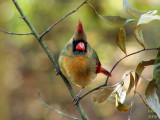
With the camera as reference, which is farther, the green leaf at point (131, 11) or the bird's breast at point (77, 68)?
the bird's breast at point (77, 68)

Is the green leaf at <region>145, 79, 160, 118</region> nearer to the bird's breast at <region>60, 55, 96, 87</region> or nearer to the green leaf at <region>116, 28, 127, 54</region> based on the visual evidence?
the green leaf at <region>116, 28, 127, 54</region>

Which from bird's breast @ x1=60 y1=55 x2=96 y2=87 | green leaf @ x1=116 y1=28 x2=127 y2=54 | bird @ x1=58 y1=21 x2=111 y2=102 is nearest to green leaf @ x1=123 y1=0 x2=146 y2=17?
green leaf @ x1=116 y1=28 x2=127 y2=54

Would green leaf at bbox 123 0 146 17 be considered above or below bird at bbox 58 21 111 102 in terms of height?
above

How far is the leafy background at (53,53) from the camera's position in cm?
501

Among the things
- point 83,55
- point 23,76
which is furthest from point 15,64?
point 83,55

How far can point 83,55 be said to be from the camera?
225 centimetres

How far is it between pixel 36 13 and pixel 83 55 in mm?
3394

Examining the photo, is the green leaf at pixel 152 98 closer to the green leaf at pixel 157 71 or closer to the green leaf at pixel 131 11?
the green leaf at pixel 157 71

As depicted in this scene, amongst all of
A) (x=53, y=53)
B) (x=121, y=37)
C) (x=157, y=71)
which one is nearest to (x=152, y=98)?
(x=157, y=71)

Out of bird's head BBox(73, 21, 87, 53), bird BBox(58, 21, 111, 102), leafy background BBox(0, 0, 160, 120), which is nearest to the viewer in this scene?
bird's head BBox(73, 21, 87, 53)

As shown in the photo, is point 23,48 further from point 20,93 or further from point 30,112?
point 30,112

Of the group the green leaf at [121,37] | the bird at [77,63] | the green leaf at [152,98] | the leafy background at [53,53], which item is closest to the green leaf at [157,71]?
the green leaf at [152,98]

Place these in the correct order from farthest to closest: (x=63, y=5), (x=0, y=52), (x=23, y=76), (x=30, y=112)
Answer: (x=23, y=76) < (x=30, y=112) < (x=63, y=5) < (x=0, y=52)

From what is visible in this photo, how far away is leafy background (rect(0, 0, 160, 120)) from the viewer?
197 inches
